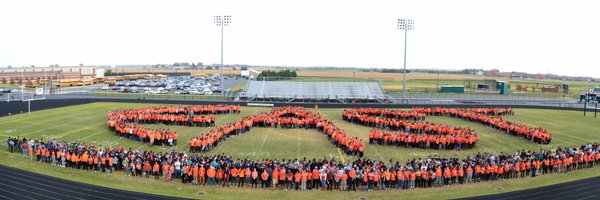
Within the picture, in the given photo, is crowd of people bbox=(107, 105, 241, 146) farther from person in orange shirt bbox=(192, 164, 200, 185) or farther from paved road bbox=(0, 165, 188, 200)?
person in orange shirt bbox=(192, 164, 200, 185)

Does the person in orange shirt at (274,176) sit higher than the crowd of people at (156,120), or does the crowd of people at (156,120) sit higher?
the crowd of people at (156,120)

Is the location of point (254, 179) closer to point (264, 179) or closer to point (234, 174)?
point (264, 179)

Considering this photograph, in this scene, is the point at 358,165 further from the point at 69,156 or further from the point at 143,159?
the point at 69,156

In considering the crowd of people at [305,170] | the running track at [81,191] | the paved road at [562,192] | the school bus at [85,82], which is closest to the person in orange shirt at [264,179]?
the crowd of people at [305,170]

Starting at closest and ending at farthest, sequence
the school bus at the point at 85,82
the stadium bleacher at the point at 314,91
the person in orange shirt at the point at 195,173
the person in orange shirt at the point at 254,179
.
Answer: the person in orange shirt at the point at 254,179, the person in orange shirt at the point at 195,173, the stadium bleacher at the point at 314,91, the school bus at the point at 85,82

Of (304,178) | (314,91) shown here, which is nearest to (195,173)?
(304,178)

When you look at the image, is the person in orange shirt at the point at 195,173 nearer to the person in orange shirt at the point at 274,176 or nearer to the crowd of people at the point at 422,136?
the person in orange shirt at the point at 274,176

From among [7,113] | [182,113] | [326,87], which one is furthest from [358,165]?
[326,87]
